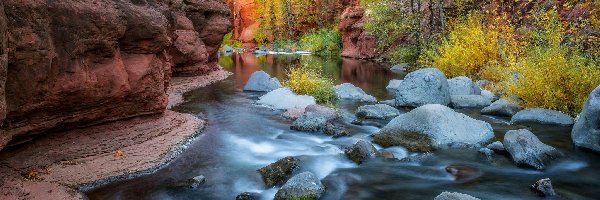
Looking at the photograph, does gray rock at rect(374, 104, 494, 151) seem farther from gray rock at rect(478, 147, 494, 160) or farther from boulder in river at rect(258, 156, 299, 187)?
boulder in river at rect(258, 156, 299, 187)

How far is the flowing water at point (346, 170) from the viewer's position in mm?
7418

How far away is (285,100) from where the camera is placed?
15086mm

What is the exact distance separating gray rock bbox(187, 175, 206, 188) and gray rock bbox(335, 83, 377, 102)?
29.9ft

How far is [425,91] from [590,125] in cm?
571

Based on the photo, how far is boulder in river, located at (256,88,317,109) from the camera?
1469 centimetres

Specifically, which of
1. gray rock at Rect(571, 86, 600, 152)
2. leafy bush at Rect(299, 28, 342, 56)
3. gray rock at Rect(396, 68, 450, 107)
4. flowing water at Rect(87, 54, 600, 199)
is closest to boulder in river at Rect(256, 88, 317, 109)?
flowing water at Rect(87, 54, 600, 199)

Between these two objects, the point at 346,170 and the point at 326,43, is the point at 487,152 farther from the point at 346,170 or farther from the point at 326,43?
the point at 326,43

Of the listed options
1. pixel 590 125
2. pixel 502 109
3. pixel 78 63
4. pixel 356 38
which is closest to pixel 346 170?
pixel 590 125

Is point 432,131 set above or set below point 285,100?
above

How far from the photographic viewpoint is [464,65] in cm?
1961

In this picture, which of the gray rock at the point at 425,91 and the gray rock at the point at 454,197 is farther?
the gray rock at the point at 425,91

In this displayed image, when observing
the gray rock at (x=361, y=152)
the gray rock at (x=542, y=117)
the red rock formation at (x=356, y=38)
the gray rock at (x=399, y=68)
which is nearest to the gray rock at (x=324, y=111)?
the gray rock at (x=361, y=152)

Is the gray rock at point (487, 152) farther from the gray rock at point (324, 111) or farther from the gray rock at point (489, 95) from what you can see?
the gray rock at point (489, 95)

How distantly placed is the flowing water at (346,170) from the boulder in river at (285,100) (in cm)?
253
